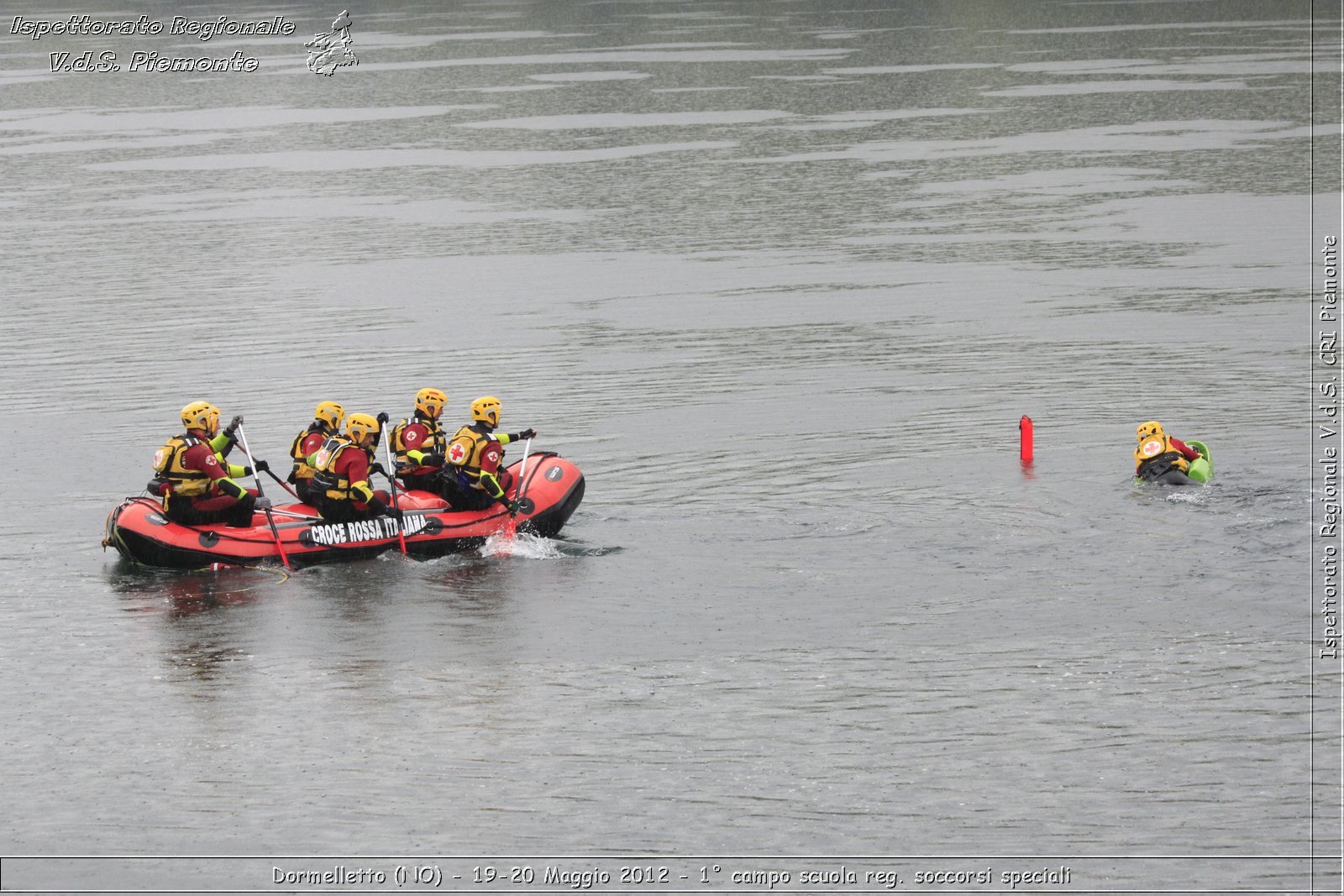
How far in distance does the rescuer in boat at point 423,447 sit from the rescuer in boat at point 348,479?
1060 millimetres

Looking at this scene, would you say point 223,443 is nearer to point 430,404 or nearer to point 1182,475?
point 430,404

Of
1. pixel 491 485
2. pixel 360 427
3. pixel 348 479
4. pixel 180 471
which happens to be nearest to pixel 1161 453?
pixel 491 485

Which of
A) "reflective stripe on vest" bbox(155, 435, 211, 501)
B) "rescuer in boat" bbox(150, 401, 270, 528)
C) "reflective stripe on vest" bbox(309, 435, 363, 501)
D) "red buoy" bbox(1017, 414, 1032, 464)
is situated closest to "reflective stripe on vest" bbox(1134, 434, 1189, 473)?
"red buoy" bbox(1017, 414, 1032, 464)

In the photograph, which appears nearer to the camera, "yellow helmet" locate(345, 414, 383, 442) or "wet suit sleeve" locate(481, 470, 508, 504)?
"yellow helmet" locate(345, 414, 383, 442)

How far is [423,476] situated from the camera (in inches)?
845

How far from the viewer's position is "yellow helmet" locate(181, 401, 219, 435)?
794 inches

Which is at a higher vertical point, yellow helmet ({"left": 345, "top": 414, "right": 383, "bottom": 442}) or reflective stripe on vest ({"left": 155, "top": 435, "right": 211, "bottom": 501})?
yellow helmet ({"left": 345, "top": 414, "right": 383, "bottom": 442})

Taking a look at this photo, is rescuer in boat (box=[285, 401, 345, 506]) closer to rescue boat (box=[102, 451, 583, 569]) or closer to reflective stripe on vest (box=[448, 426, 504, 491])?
rescue boat (box=[102, 451, 583, 569])

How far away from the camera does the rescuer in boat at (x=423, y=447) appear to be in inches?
841

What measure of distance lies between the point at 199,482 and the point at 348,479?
1539mm

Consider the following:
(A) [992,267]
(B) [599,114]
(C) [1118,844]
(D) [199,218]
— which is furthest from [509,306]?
(B) [599,114]

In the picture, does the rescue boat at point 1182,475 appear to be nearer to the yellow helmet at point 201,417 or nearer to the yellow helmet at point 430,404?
the yellow helmet at point 430,404

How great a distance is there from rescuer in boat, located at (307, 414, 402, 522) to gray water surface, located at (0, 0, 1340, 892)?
0.61 meters

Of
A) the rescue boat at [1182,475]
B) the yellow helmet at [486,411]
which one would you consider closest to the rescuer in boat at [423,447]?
the yellow helmet at [486,411]
